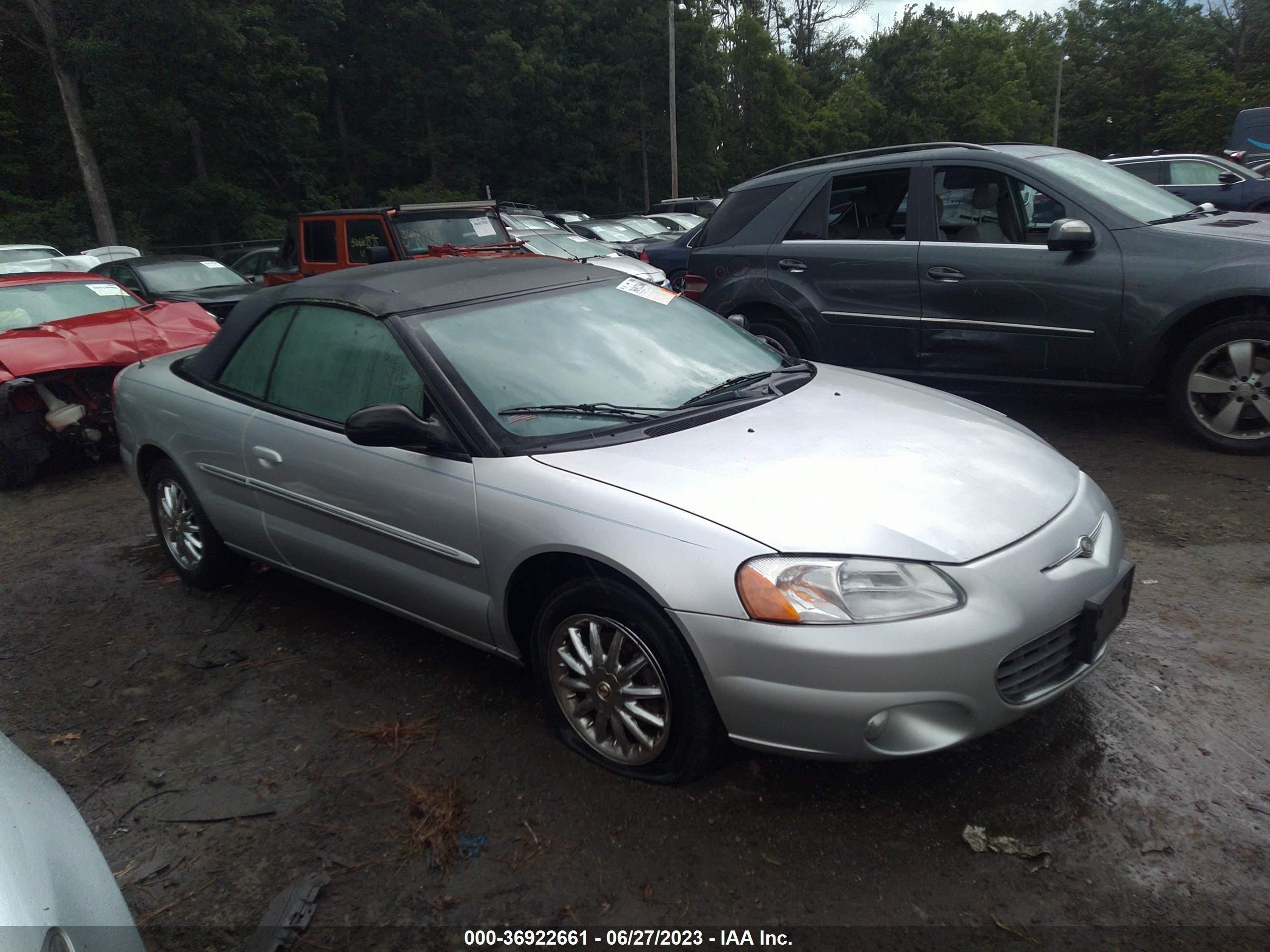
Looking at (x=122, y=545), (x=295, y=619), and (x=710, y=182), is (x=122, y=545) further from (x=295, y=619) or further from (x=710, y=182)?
(x=710, y=182)

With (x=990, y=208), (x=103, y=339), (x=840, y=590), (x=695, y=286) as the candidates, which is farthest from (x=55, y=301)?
(x=840, y=590)

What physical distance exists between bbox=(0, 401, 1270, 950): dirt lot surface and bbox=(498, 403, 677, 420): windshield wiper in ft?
3.47

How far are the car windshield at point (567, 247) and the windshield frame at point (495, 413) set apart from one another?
28.8 feet

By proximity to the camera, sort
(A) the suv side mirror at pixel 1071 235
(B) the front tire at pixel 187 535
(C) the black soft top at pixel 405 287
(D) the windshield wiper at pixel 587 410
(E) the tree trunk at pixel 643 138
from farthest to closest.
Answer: (E) the tree trunk at pixel 643 138
(A) the suv side mirror at pixel 1071 235
(B) the front tire at pixel 187 535
(C) the black soft top at pixel 405 287
(D) the windshield wiper at pixel 587 410

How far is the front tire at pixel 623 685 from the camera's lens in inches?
106

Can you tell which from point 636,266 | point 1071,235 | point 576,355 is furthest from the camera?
point 636,266

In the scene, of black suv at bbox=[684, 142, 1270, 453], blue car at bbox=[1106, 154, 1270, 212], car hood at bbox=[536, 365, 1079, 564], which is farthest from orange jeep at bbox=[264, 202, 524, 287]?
blue car at bbox=[1106, 154, 1270, 212]

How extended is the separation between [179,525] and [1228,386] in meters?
5.65

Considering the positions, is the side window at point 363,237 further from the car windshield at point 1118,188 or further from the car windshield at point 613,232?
the car windshield at point 613,232

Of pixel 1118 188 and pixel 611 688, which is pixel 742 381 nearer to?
pixel 611 688

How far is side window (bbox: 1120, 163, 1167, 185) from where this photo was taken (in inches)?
600

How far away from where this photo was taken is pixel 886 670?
246cm

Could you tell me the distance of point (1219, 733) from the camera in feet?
9.71

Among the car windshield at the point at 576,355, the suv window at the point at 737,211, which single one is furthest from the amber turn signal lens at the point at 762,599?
the suv window at the point at 737,211
